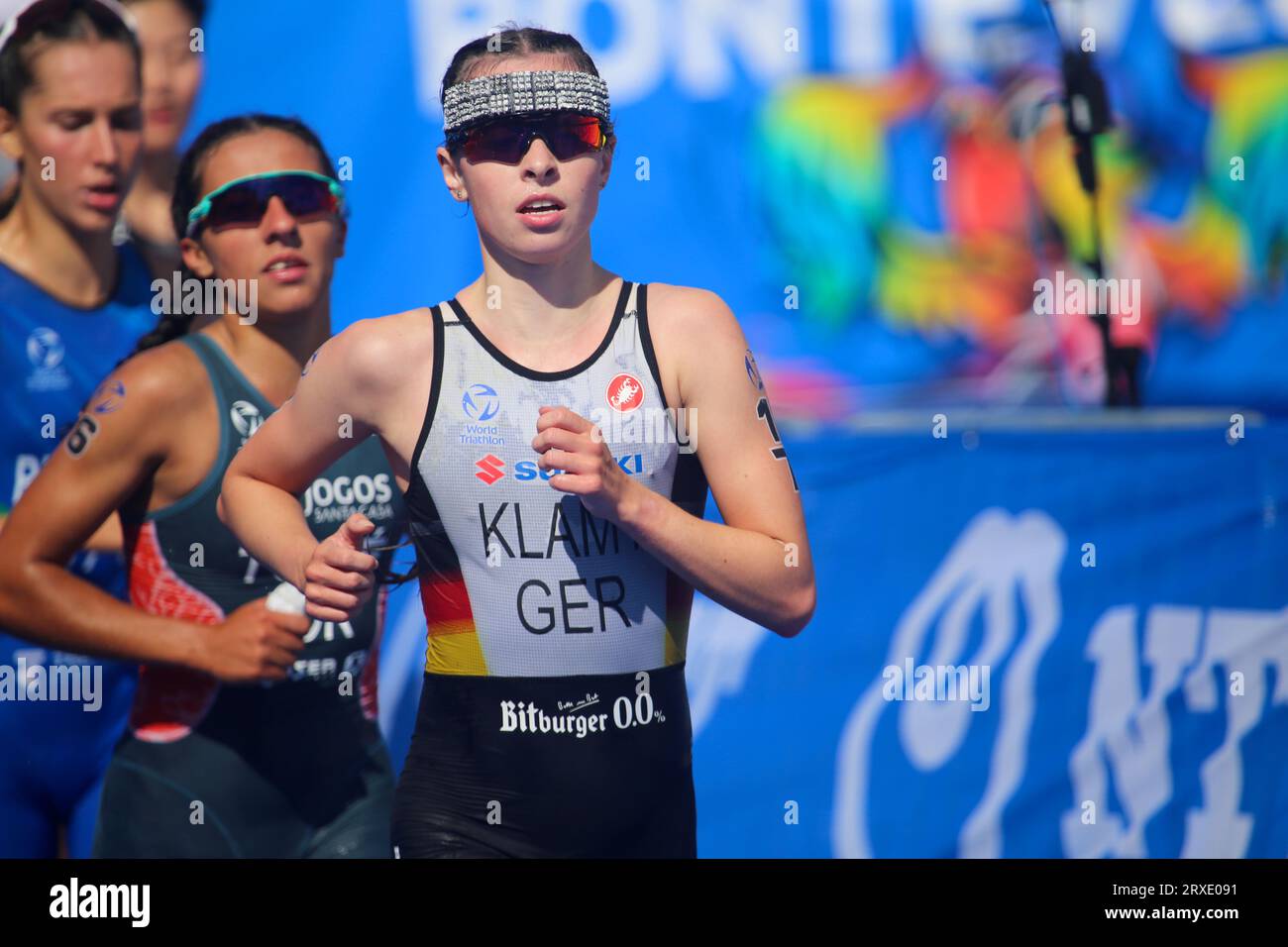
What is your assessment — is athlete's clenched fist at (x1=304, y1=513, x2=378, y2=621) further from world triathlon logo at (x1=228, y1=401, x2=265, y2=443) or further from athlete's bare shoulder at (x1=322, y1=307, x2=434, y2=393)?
world triathlon logo at (x1=228, y1=401, x2=265, y2=443)

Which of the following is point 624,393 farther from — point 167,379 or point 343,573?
point 167,379

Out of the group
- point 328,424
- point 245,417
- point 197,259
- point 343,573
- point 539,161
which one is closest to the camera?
point 343,573

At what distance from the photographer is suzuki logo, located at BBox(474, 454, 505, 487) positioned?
2871 millimetres

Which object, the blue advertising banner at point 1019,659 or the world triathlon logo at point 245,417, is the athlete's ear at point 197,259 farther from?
the blue advertising banner at point 1019,659

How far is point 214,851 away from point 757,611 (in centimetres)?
184

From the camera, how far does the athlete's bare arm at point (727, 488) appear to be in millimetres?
2705

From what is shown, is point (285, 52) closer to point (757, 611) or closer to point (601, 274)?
point (601, 274)

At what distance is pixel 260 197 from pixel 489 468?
60.8 inches

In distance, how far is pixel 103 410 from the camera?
3852 mm

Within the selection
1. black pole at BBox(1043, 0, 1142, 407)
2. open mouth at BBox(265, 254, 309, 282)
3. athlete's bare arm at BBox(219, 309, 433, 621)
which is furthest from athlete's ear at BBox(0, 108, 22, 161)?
black pole at BBox(1043, 0, 1142, 407)

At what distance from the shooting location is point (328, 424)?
119 inches

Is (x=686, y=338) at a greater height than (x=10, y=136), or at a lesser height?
lesser

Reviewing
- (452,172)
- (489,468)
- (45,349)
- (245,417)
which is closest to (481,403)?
(489,468)
